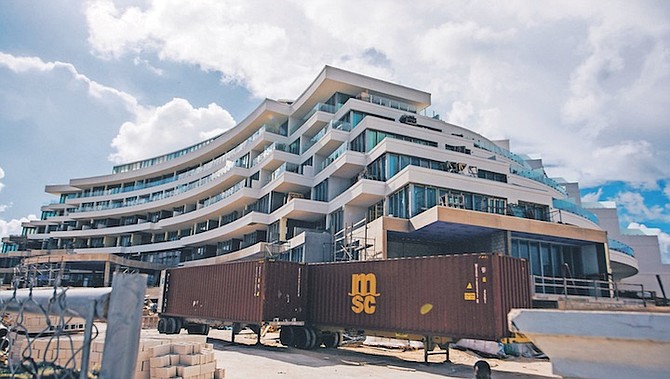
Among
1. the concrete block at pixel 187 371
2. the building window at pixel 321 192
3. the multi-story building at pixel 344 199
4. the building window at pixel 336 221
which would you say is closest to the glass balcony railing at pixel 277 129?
the multi-story building at pixel 344 199

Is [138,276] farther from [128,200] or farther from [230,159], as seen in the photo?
[128,200]

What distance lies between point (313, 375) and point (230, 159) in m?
43.7

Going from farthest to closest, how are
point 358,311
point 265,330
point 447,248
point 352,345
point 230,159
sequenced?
1. point 230,159
2. point 447,248
3. point 265,330
4. point 352,345
5. point 358,311

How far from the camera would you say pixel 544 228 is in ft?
77.4

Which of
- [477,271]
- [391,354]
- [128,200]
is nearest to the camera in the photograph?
[477,271]

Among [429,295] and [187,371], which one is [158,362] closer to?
[187,371]

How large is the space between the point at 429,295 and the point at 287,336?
22.5 feet

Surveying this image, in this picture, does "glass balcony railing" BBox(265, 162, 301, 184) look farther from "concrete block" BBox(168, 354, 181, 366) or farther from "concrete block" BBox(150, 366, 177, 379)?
"concrete block" BBox(150, 366, 177, 379)

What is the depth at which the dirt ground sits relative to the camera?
12.3 metres

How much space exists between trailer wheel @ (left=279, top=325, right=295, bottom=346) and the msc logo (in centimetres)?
334

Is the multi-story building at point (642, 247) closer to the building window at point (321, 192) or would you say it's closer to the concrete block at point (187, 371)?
the building window at point (321, 192)

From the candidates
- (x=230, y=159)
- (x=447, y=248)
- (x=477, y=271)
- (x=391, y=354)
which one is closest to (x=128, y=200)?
(x=230, y=159)

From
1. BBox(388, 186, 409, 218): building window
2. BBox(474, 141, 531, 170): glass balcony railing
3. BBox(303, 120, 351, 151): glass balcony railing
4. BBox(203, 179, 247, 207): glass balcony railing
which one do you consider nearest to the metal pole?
BBox(388, 186, 409, 218): building window

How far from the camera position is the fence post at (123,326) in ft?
7.88
